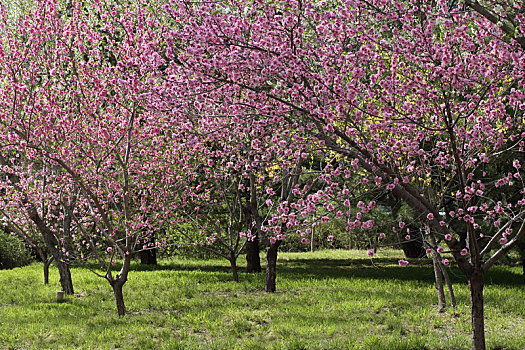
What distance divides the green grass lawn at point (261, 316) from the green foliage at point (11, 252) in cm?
751

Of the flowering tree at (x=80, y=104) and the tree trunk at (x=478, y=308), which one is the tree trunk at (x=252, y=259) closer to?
the flowering tree at (x=80, y=104)

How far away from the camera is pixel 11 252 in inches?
733

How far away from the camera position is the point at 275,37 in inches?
171

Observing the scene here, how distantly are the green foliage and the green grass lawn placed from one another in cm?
751

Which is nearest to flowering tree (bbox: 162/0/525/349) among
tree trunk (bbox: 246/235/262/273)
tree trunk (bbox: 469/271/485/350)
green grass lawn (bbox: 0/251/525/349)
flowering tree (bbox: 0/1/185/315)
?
tree trunk (bbox: 469/271/485/350)

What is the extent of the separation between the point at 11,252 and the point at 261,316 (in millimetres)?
14751

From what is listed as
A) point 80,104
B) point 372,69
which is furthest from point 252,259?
point 372,69

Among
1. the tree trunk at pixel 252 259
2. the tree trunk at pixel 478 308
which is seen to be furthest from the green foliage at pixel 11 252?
the tree trunk at pixel 478 308

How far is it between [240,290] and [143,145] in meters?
3.92

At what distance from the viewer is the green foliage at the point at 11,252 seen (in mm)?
18377

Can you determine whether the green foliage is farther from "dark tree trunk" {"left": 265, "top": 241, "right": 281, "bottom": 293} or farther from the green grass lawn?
"dark tree trunk" {"left": 265, "top": 241, "right": 281, "bottom": 293}

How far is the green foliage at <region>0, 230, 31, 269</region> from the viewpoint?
18.4m

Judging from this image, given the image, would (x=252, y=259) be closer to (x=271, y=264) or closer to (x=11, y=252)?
(x=271, y=264)

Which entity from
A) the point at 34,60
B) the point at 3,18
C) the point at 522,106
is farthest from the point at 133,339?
the point at 522,106
